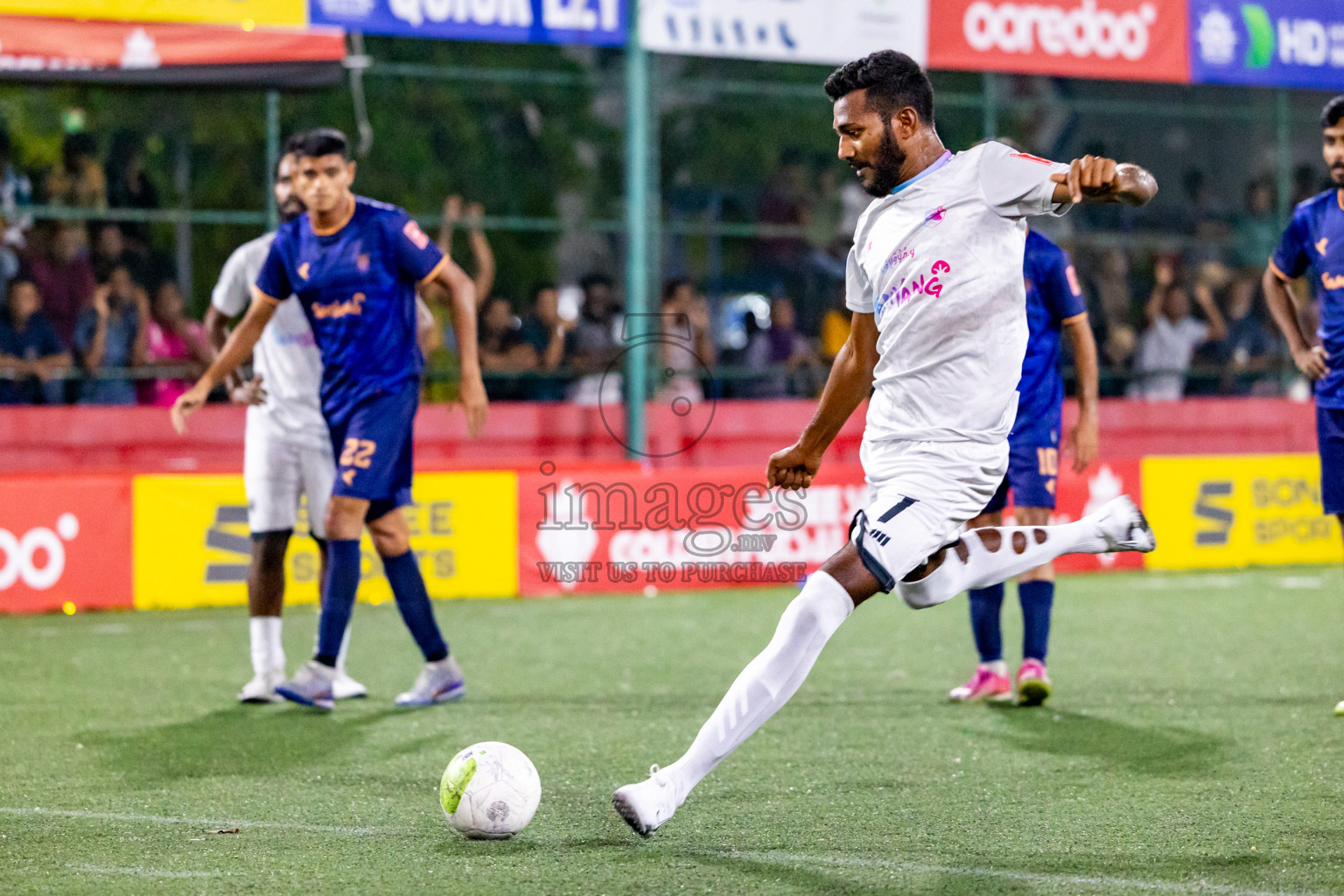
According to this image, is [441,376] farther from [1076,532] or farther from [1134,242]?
[1076,532]

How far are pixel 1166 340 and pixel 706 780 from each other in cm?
1156

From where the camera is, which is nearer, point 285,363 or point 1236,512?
point 285,363

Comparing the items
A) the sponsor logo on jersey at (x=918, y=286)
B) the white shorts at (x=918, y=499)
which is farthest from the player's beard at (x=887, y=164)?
the white shorts at (x=918, y=499)

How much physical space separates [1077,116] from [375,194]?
8.57 meters

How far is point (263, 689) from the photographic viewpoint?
6949 mm

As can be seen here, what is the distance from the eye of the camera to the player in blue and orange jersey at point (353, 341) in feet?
21.5

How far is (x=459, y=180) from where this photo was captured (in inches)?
792

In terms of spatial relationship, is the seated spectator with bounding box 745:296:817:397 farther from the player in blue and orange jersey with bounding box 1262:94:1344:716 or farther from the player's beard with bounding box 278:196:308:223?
the player in blue and orange jersey with bounding box 1262:94:1344:716

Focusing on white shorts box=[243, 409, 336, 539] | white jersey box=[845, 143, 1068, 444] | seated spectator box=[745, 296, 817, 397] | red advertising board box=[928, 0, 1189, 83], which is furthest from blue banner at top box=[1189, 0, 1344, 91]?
white jersey box=[845, 143, 1068, 444]

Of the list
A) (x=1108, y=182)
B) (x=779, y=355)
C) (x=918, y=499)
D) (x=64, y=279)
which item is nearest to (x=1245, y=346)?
(x=779, y=355)

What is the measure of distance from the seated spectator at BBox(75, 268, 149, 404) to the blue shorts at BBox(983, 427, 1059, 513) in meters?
7.93

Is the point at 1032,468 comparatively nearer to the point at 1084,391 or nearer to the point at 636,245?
the point at 1084,391

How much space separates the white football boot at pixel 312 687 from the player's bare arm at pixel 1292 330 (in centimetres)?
411

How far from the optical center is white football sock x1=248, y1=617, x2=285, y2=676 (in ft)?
22.9
